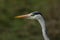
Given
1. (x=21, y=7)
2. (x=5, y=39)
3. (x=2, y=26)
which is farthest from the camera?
(x=21, y=7)

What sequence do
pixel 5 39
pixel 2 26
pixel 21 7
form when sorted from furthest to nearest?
1. pixel 21 7
2. pixel 2 26
3. pixel 5 39

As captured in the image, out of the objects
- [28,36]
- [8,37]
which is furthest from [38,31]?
[8,37]

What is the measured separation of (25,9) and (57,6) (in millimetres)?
611

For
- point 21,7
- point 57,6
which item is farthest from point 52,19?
point 21,7

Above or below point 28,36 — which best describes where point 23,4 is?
above

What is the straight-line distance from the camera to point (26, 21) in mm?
5500

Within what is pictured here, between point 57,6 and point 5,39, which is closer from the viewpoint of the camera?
point 5,39

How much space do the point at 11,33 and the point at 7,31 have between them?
12 centimetres

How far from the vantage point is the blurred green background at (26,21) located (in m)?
5.23

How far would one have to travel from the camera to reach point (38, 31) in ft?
17.6

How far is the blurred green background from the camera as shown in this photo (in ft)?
17.2

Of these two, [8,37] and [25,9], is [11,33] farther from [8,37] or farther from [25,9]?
[25,9]

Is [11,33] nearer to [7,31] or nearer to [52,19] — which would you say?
[7,31]

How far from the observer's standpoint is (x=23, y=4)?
19.5ft
